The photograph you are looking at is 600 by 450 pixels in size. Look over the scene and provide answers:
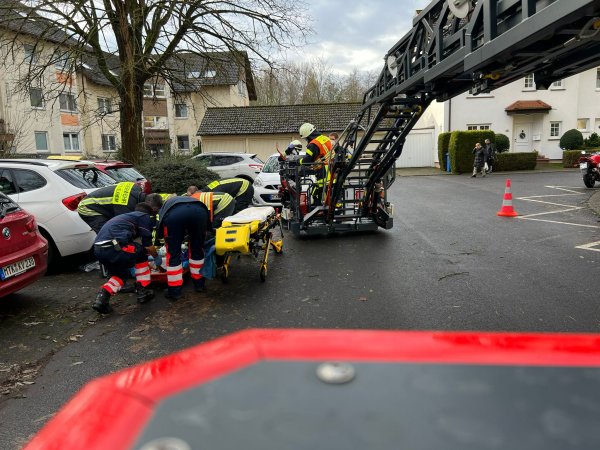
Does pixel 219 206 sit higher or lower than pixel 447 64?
lower

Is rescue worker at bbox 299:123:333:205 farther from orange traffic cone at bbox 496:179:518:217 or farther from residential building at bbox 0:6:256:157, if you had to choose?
residential building at bbox 0:6:256:157

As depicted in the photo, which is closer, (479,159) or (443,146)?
(479,159)

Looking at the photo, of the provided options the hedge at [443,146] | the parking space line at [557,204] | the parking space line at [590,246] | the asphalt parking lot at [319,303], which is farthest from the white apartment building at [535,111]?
the parking space line at [590,246]

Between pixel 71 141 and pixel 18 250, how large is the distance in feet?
92.9

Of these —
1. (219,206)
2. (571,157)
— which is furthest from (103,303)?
(571,157)

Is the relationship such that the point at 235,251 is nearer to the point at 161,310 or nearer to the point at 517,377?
the point at 161,310

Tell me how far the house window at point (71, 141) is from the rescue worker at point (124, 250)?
1092 inches

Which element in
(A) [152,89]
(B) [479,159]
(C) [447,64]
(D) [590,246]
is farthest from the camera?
(B) [479,159]

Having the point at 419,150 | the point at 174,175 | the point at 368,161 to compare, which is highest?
the point at 419,150

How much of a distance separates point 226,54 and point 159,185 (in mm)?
5733

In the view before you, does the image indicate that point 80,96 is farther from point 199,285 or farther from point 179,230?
point 179,230

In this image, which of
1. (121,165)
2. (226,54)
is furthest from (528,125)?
(121,165)

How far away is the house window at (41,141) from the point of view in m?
26.3

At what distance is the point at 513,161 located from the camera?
23.8 m
